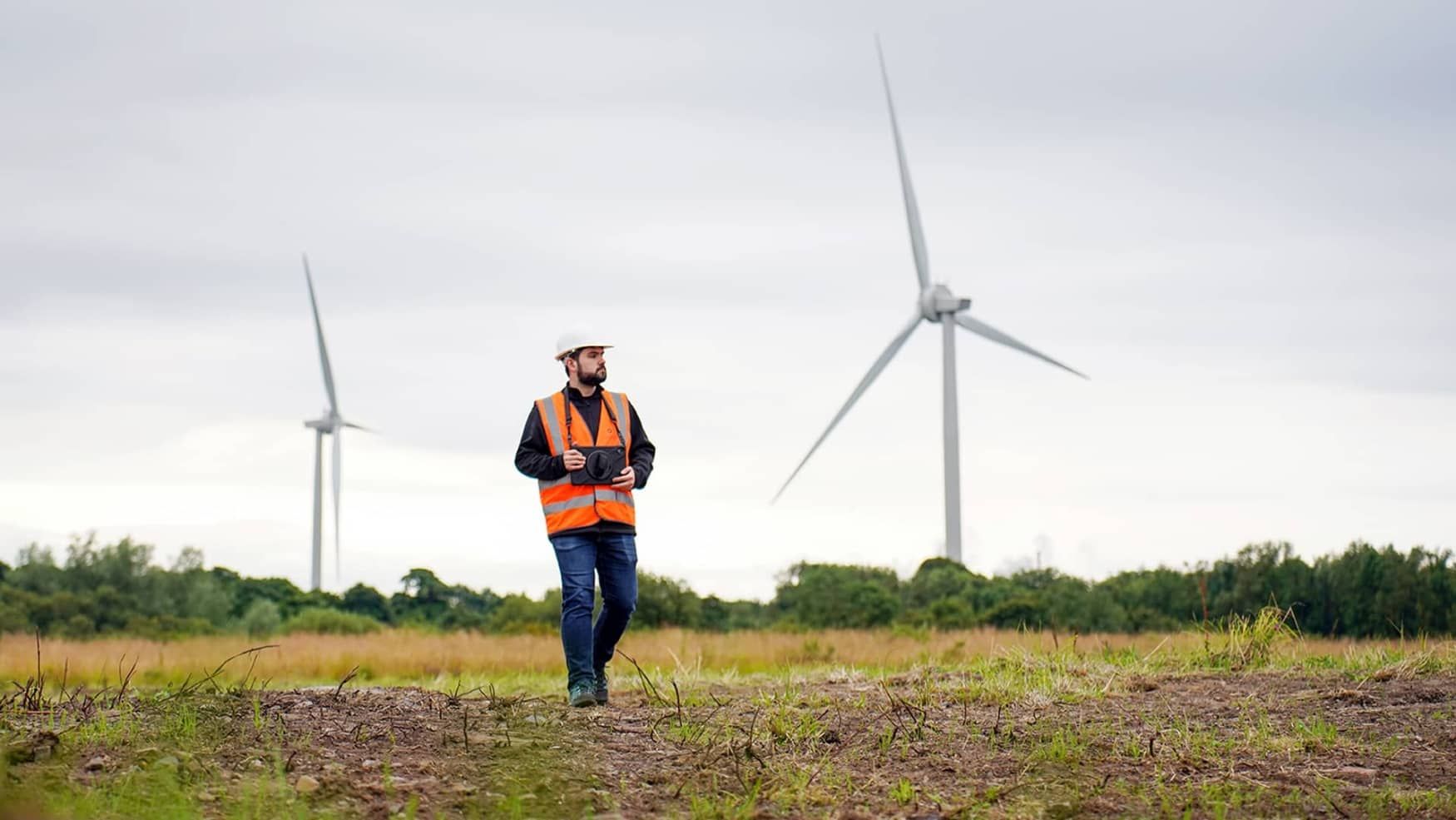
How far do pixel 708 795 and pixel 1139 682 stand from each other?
4.53 metres

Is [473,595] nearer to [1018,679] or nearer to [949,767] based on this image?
[1018,679]

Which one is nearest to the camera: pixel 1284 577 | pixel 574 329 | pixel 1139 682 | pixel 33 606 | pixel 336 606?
pixel 574 329

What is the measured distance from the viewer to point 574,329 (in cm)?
904

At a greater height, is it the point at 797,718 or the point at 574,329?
the point at 574,329

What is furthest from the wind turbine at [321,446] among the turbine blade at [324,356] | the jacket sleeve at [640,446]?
the jacket sleeve at [640,446]

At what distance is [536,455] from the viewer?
29.7ft

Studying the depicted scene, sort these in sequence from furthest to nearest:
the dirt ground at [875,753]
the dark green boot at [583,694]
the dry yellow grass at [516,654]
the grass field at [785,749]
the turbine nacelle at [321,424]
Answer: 1. the turbine nacelle at [321,424]
2. the dry yellow grass at [516,654]
3. the dark green boot at [583,694]
4. the dirt ground at [875,753]
5. the grass field at [785,749]

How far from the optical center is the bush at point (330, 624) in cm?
3152

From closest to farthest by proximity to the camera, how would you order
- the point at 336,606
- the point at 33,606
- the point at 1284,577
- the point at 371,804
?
the point at 371,804, the point at 1284,577, the point at 33,606, the point at 336,606

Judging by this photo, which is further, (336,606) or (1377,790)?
(336,606)

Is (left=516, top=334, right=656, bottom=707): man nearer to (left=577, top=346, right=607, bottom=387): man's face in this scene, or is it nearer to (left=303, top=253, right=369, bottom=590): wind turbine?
(left=577, top=346, right=607, bottom=387): man's face

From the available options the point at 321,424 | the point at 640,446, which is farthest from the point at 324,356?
the point at 640,446

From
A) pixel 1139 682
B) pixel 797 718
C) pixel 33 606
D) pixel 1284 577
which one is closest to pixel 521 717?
pixel 797 718

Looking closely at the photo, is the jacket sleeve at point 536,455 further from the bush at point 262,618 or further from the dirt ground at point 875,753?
the bush at point 262,618
